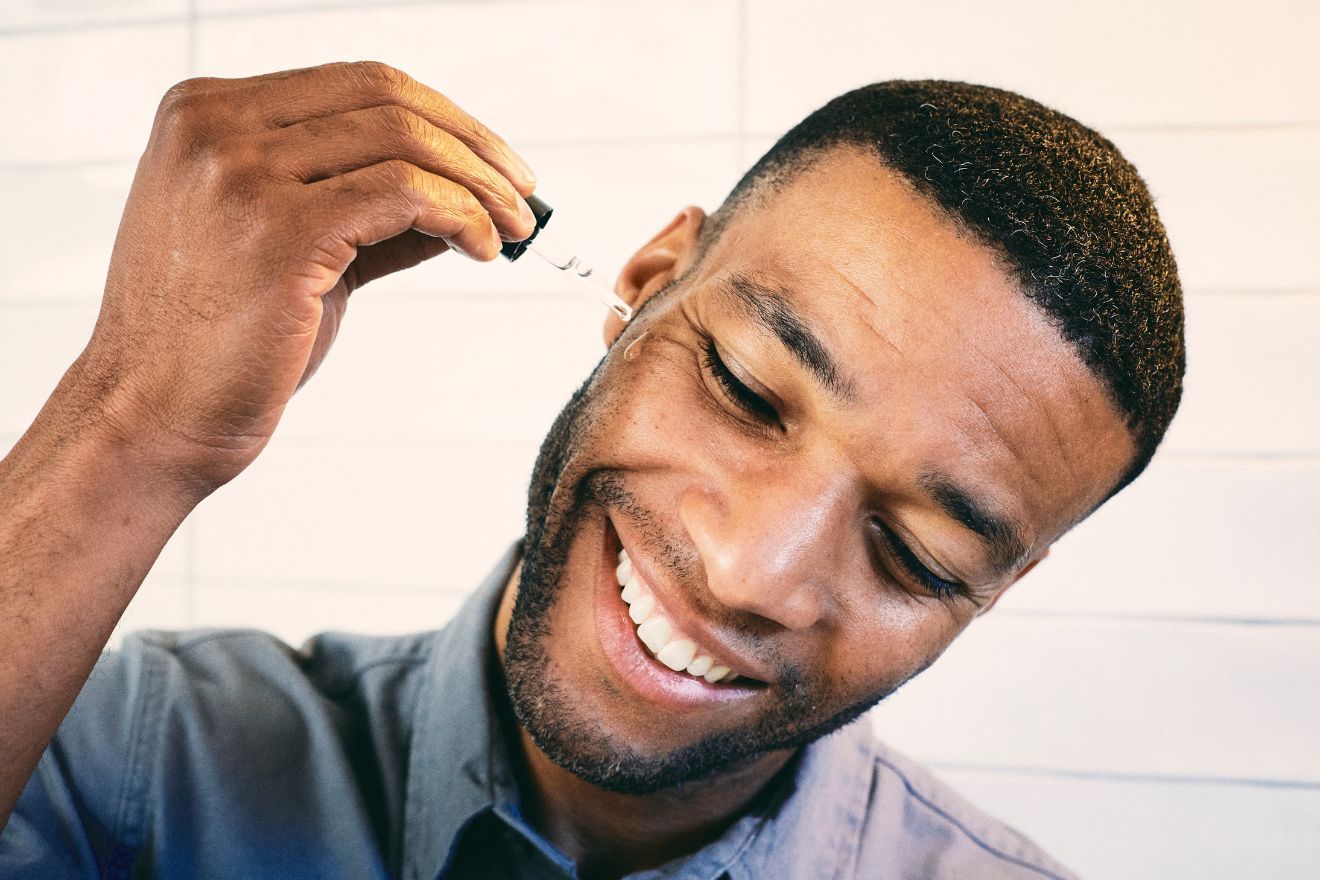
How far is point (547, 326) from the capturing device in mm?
2117

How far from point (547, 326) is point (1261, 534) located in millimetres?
1500

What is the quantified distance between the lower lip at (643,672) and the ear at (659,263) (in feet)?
1.17

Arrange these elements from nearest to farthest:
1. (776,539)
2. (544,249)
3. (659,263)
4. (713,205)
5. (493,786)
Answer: (776,539) → (544,249) → (493,786) → (659,263) → (713,205)

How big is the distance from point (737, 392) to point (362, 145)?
1.47ft

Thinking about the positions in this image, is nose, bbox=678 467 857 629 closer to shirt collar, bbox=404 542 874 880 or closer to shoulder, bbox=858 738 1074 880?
shirt collar, bbox=404 542 874 880

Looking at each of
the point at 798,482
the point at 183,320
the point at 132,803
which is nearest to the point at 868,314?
the point at 798,482

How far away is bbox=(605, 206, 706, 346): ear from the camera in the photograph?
131cm

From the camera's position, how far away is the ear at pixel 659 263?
51.4 inches

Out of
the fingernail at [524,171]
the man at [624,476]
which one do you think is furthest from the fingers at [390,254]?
the fingernail at [524,171]

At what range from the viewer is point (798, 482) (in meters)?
1.00

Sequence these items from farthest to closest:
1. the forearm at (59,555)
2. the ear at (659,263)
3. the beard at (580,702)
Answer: the ear at (659,263), the beard at (580,702), the forearm at (59,555)

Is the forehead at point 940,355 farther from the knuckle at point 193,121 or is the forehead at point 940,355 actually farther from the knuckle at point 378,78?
the knuckle at point 193,121

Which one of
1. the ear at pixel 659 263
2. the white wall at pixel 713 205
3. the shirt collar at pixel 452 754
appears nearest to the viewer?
the shirt collar at pixel 452 754

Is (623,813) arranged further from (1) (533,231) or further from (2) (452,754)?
(1) (533,231)
